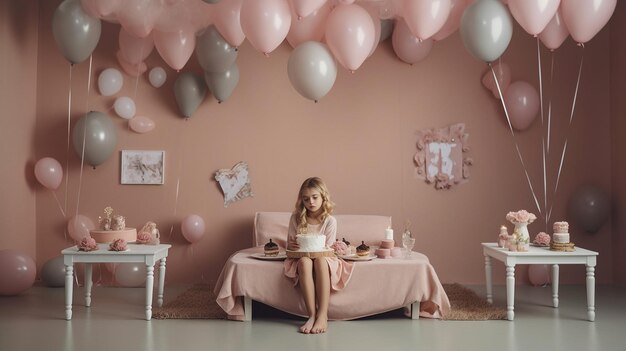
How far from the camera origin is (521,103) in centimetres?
598

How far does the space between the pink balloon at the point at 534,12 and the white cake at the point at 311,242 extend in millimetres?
2070

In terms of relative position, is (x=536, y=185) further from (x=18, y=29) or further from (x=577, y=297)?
(x=18, y=29)

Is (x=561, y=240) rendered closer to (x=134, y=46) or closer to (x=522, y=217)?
(x=522, y=217)

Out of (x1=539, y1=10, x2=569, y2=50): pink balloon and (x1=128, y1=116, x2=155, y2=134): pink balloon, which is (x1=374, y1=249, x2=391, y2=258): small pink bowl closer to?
(x1=539, y1=10, x2=569, y2=50): pink balloon

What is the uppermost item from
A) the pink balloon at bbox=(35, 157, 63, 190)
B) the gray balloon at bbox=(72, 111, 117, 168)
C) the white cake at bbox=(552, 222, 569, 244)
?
the gray balloon at bbox=(72, 111, 117, 168)

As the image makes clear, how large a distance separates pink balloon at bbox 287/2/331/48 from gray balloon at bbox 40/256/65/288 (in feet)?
9.14

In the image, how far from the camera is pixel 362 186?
6215mm

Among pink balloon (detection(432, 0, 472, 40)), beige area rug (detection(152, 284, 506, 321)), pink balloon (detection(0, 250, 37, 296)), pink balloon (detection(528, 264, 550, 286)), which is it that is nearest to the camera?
beige area rug (detection(152, 284, 506, 321))

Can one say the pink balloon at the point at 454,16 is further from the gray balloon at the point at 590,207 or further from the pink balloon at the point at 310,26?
the gray balloon at the point at 590,207

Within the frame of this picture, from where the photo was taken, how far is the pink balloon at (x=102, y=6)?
4840 mm

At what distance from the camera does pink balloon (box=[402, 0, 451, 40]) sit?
4.70 meters

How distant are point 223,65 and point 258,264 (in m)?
1.84

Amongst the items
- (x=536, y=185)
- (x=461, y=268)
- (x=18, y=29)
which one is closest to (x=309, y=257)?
(x=461, y=268)

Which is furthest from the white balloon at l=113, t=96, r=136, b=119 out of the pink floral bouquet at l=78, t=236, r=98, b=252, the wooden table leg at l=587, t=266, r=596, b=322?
the wooden table leg at l=587, t=266, r=596, b=322
